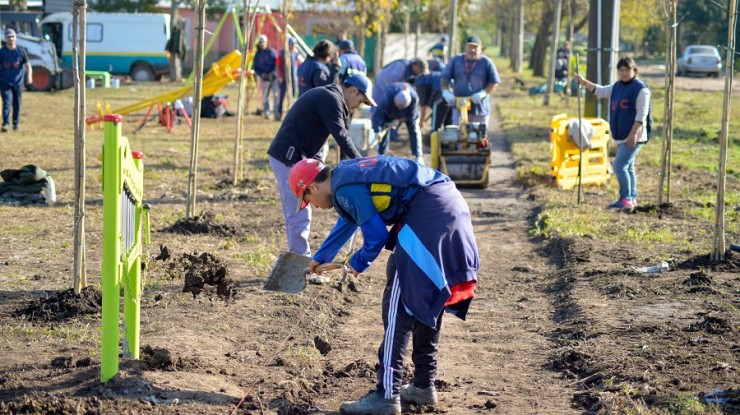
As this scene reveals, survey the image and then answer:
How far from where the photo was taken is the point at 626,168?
12.4 m

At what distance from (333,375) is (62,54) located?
1462 inches

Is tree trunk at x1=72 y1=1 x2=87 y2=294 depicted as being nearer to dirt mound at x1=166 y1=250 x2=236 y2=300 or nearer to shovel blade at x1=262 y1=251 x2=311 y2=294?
dirt mound at x1=166 y1=250 x2=236 y2=300

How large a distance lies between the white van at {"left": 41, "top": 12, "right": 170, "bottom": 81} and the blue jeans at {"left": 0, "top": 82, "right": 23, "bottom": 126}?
788 inches

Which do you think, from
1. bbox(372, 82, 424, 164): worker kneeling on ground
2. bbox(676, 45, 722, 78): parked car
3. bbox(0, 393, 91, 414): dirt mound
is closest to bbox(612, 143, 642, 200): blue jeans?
bbox(372, 82, 424, 164): worker kneeling on ground

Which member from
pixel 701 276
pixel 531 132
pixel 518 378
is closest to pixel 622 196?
pixel 701 276

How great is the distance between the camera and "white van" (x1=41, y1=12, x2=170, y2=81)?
4028cm

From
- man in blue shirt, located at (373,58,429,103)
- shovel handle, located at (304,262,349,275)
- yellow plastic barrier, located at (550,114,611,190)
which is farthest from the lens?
man in blue shirt, located at (373,58,429,103)

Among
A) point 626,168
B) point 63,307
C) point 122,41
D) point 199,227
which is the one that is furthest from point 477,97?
point 122,41

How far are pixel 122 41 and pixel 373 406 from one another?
37.0 metres

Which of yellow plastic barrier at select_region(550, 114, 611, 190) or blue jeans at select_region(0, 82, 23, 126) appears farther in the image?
blue jeans at select_region(0, 82, 23, 126)

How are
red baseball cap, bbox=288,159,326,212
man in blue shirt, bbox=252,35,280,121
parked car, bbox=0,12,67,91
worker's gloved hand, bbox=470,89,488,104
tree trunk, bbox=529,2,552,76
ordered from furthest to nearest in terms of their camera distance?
tree trunk, bbox=529,2,552,76 < parked car, bbox=0,12,67,91 < man in blue shirt, bbox=252,35,280,121 < worker's gloved hand, bbox=470,89,488,104 < red baseball cap, bbox=288,159,326,212

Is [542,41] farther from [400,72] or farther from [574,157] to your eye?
[574,157]

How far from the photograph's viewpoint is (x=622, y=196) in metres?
12.6

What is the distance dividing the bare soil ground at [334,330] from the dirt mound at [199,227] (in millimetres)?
23
